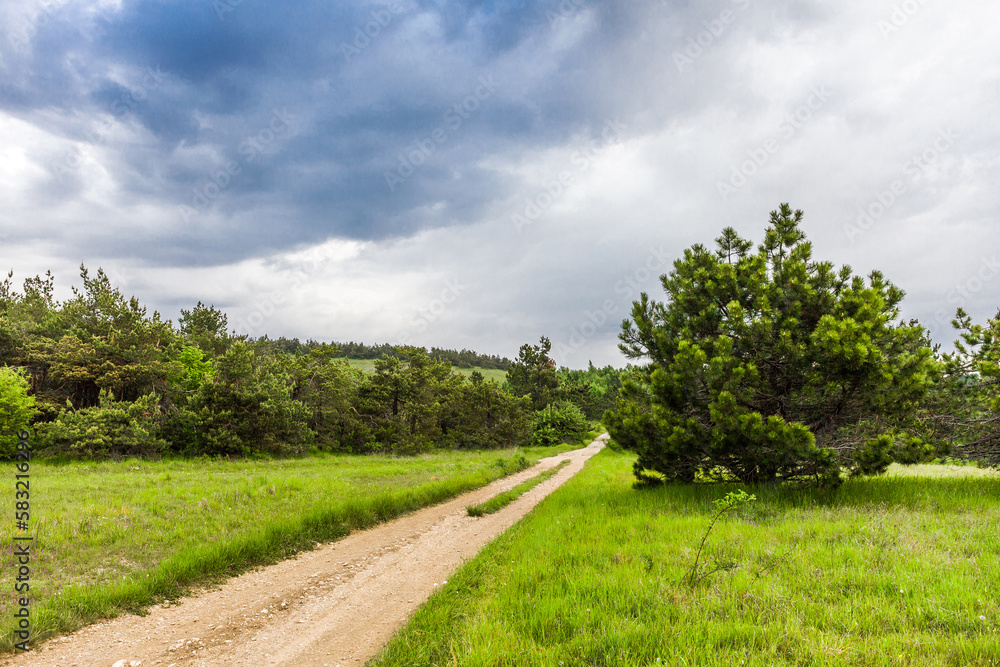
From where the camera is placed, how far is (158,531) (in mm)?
9984

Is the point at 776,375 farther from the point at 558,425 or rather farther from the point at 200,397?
the point at 558,425

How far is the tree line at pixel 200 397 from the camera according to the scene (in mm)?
28000

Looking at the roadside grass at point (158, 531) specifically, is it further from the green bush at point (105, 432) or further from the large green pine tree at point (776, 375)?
the green bush at point (105, 432)

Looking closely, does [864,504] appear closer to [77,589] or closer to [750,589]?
[750,589]

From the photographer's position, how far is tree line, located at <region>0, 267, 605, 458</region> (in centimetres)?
2800

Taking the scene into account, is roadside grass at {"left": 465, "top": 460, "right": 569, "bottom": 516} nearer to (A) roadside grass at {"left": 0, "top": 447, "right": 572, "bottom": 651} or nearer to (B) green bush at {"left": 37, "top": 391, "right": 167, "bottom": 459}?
(A) roadside grass at {"left": 0, "top": 447, "right": 572, "bottom": 651}

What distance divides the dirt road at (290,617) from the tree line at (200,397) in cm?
2799

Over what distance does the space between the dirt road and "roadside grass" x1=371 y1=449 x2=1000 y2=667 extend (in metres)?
0.82

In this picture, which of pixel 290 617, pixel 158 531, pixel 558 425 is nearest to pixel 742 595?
pixel 290 617

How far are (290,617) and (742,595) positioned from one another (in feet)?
20.9

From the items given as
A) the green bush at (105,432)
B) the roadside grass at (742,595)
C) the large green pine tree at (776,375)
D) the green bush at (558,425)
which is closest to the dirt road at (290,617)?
the roadside grass at (742,595)

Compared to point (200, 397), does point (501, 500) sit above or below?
below

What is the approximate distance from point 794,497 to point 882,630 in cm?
721

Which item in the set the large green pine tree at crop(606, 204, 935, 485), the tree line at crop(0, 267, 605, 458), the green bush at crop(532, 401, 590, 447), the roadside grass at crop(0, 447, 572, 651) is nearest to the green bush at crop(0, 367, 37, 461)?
the tree line at crop(0, 267, 605, 458)
